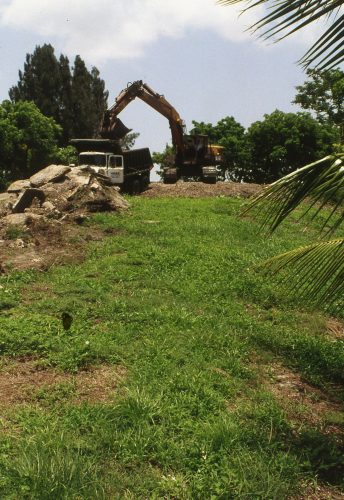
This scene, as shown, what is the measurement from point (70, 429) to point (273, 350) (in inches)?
121

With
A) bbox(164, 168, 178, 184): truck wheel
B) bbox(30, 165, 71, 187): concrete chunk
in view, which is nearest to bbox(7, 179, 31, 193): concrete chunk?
bbox(30, 165, 71, 187): concrete chunk

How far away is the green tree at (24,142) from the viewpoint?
35094 mm

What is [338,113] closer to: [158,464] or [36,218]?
[36,218]

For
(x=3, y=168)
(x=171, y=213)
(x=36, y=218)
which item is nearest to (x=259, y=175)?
(x=3, y=168)

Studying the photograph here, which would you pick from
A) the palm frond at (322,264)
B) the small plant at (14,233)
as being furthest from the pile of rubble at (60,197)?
the palm frond at (322,264)

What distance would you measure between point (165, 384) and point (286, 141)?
3048 cm

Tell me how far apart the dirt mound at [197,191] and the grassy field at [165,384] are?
11.3 m

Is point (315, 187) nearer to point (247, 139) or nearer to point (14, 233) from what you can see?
point (14, 233)

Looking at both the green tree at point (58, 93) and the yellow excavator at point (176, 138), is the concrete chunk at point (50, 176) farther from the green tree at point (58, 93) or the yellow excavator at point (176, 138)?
the green tree at point (58, 93)

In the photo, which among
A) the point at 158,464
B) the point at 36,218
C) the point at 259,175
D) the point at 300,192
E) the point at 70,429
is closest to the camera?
the point at 300,192

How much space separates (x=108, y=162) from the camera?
71.9ft

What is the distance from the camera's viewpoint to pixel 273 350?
7176mm

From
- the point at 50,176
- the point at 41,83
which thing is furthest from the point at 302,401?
the point at 41,83

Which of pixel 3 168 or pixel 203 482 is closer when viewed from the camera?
pixel 203 482
